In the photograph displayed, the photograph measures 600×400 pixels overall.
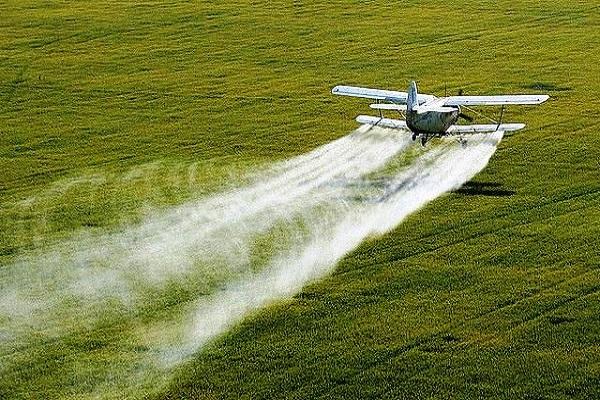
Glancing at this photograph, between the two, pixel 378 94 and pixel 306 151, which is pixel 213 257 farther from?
pixel 378 94

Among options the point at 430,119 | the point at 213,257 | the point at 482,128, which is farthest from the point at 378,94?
the point at 213,257

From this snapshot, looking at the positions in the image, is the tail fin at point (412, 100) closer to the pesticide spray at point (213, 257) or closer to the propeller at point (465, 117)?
the pesticide spray at point (213, 257)

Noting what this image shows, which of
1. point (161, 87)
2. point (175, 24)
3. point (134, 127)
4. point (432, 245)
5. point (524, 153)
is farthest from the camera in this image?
point (175, 24)

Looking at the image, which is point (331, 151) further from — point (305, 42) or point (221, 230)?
point (305, 42)

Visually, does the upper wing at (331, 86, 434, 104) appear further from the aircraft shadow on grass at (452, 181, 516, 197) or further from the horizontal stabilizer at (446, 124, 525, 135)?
the aircraft shadow on grass at (452, 181, 516, 197)

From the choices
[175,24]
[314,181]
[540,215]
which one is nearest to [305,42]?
[175,24]

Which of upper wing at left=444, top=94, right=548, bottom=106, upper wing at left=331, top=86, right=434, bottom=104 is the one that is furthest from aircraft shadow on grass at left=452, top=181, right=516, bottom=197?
upper wing at left=331, top=86, right=434, bottom=104
